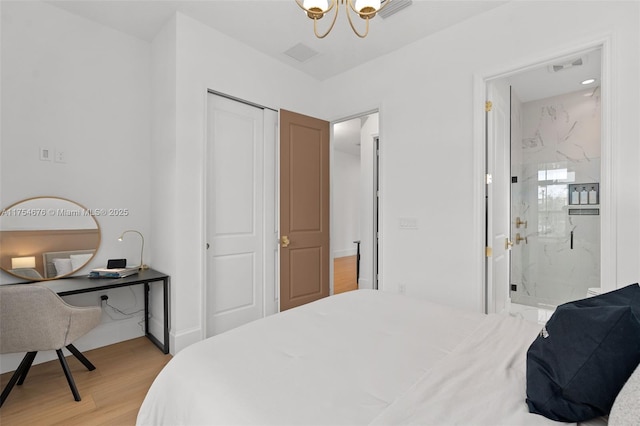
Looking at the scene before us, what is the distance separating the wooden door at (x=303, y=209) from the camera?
3.43 metres

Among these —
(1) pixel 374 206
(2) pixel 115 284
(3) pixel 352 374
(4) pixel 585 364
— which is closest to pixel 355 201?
(1) pixel 374 206

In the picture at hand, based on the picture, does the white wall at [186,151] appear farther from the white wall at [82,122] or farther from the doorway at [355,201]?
the doorway at [355,201]

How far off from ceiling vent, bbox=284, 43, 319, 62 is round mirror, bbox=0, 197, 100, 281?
250cm

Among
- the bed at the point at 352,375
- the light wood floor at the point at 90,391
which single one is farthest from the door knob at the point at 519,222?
the light wood floor at the point at 90,391

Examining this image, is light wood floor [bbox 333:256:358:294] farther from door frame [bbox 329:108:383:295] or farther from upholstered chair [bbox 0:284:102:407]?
upholstered chair [bbox 0:284:102:407]

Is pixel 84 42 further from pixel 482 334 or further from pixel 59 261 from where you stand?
pixel 482 334

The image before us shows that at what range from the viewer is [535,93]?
3.84 meters

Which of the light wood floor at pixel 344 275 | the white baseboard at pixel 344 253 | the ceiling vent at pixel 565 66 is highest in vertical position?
the ceiling vent at pixel 565 66

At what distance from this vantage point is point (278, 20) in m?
2.75

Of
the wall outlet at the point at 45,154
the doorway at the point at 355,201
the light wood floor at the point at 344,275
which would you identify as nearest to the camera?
the wall outlet at the point at 45,154

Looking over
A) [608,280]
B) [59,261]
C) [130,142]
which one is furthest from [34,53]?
[608,280]

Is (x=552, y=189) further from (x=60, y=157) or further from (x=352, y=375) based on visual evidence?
(x=60, y=157)

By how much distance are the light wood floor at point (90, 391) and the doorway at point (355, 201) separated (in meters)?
2.46

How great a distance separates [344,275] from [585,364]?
5.14 meters
